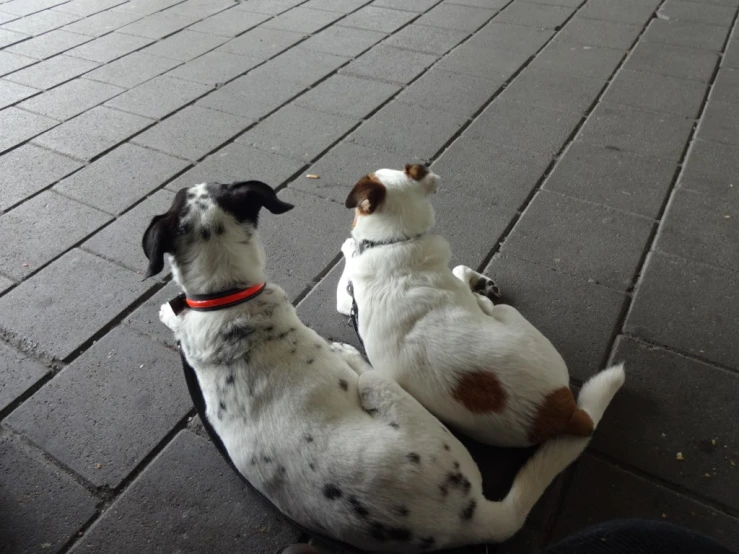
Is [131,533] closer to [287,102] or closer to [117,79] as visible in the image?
[287,102]

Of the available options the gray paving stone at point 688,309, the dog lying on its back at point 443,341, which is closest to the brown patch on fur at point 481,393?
the dog lying on its back at point 443,341

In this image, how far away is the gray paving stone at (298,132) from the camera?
437 centimetres

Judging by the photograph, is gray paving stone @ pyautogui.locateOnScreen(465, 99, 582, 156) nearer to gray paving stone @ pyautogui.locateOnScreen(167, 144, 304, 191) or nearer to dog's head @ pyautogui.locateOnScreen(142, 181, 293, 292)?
gray paving stone @ pyautogui.locateOnScreen(167, 144, 304, 191)

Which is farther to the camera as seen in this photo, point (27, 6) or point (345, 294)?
point (27, 6)

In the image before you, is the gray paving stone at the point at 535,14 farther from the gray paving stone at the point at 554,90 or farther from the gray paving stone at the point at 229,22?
the gray paving stone at the point at 229,22

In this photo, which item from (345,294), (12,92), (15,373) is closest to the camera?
(15,373)

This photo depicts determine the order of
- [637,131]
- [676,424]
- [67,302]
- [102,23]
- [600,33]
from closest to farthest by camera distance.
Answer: [676,424]
[67,302]
[637,131]
[600,33]
[102,23]

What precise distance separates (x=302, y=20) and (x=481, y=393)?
5.80 metres

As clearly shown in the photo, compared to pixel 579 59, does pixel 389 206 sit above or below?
above

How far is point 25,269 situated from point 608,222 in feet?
12.0

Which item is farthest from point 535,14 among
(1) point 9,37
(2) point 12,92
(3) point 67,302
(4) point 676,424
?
Answer: (1) point 9,37

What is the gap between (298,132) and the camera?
4570mm

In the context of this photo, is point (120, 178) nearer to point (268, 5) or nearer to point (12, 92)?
point (12, 92)

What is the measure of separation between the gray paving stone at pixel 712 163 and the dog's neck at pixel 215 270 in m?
3.26
